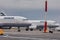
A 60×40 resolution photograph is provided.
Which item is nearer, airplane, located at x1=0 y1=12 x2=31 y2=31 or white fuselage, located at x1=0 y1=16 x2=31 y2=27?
airplane, located at x1=0 y1=12 x2=31 y2=31

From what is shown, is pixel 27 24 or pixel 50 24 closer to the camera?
pixel 27 24

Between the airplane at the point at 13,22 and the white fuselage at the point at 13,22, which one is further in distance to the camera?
the white fuselage at the point at 13,22

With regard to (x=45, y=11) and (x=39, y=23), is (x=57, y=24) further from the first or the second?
(x=45, y=11)

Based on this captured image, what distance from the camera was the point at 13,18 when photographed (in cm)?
10975

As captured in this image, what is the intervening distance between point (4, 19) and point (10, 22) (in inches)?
161

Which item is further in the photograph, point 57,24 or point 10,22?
point 57,24

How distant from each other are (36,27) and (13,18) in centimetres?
2724
